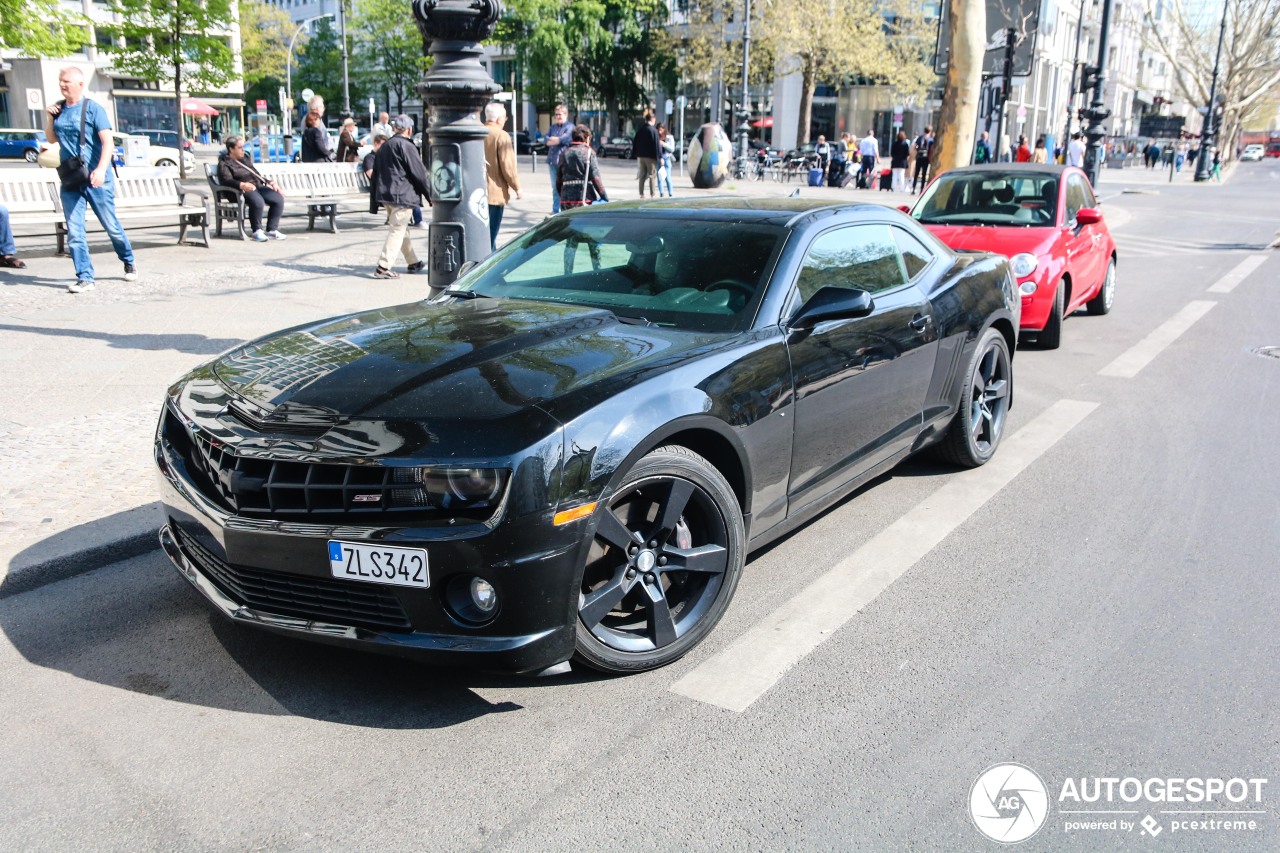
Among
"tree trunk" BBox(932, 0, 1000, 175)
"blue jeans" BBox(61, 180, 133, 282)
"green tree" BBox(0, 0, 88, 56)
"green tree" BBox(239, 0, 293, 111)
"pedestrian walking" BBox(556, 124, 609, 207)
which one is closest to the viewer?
"blue jeans" BBox(61, 180, 133, 282)

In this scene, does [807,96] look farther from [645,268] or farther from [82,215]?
[645,268]

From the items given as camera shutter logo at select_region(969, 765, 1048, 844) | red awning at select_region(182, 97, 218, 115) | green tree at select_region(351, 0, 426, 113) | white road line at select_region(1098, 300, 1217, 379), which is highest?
green tree at select_region(351, 0, 426, 113)

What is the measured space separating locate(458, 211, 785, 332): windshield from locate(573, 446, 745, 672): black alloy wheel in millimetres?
769

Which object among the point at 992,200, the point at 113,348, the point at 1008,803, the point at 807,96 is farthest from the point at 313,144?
the point at 807,96

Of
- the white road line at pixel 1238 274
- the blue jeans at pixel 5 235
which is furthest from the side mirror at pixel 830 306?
the white road line at pixel 1238 274

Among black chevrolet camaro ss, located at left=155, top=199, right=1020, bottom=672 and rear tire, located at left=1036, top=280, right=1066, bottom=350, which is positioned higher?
black chevrolet camaro ss, located at left=155, top=199, right=1020, bottom=672

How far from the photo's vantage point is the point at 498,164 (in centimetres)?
1245

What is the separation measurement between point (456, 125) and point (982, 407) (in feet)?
12.8

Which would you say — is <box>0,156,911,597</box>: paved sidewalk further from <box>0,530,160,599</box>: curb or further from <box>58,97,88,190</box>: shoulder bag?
<box>58,97,88,190</box>: shoulder bag

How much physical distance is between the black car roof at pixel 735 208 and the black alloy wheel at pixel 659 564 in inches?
58.9

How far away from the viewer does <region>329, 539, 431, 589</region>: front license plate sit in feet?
9.98

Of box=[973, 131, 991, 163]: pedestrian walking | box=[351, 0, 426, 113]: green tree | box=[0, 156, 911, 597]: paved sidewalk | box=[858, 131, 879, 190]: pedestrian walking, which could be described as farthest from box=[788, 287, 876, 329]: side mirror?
box=[351, 0, 426, 113]: green tree

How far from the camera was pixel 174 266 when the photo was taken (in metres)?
12.6

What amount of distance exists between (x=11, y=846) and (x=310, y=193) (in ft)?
51.6
